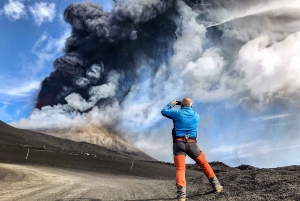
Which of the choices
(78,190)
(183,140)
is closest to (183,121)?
(183,140)

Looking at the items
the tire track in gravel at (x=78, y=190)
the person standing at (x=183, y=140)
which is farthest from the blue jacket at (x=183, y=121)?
the tire track in gravel at (x=78, y=190)

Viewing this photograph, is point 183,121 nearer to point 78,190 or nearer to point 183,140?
point 183,140

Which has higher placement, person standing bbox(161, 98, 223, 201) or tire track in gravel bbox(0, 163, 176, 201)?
person standing bbox(161, 98, 223, 201)

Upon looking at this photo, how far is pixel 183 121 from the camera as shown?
656 centimetres

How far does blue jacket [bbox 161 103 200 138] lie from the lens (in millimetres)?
6559

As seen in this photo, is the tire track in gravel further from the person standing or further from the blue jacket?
the blue jacket

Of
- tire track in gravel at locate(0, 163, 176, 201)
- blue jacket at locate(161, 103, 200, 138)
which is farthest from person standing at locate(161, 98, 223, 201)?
tire track in gravel at locate(0, 163, 176, 201)

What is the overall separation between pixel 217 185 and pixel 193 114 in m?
1.93

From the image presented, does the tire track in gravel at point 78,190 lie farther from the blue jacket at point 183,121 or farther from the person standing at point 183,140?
the blue jacket at point 183,121

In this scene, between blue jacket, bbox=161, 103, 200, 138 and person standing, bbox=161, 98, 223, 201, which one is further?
blue jacket, bbox=161, 103, 200, 138

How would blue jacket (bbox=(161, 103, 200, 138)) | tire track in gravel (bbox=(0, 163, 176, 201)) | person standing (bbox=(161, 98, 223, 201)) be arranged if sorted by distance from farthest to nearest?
tire track in gravel (bbox=(0, 163, 176, 201)) → blue jacket (bbox=(161, 103, 200, 138)) → person standing (bbox=(161, 98, 223, 201))

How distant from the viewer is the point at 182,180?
6395mm

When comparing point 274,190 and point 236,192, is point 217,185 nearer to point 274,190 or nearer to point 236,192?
point 236,192

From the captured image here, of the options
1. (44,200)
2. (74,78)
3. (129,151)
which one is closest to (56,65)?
(74,78)
